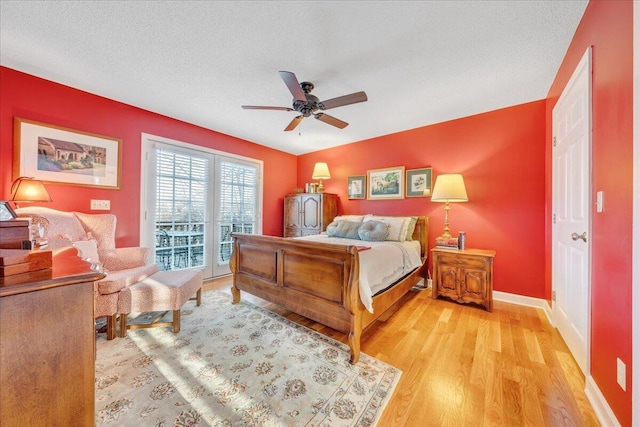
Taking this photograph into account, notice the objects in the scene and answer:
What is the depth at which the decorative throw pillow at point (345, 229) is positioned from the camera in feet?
11.7

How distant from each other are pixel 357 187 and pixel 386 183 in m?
0.58

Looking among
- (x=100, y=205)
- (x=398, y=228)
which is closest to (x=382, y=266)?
(x=398, y=228)

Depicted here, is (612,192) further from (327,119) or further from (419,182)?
(419,182)

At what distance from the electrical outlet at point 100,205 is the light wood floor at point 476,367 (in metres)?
2.53

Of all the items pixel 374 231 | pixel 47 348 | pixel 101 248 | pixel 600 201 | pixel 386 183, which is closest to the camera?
pixel 47 348

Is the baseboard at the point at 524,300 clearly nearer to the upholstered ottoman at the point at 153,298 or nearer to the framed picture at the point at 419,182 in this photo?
the framed picture at the point at 419,182

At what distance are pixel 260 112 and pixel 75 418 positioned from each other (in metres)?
3.22

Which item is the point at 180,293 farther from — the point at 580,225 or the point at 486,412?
the point at 580,225

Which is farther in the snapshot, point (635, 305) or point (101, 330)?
point (101, 330)

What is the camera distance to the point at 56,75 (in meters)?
2.46

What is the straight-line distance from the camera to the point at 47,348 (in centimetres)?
73

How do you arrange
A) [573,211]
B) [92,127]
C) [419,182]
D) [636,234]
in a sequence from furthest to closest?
[419,182] → [92,127] → [573,211] → [636,234]

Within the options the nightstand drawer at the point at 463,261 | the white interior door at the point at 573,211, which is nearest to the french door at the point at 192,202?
the nightstand drawer at the point at 463,261

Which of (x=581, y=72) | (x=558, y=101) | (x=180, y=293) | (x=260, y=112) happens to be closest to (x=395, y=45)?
(x=581, y=72)
